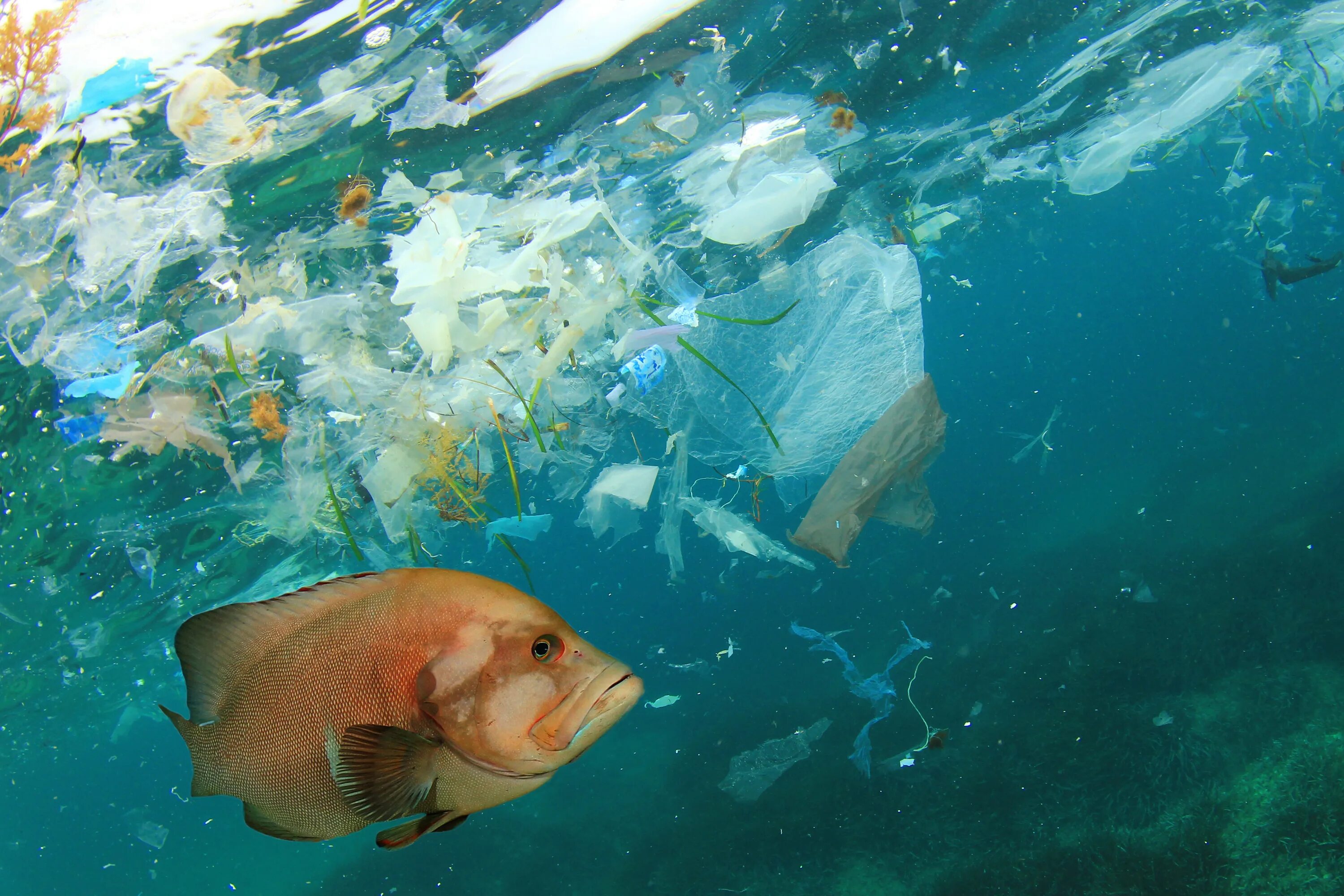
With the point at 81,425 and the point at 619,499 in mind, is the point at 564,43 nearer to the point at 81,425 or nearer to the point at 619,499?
the point at 619,499

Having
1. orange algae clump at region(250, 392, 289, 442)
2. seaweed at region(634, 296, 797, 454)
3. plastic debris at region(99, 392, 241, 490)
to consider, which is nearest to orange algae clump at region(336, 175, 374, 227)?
orange algae clump at region(250, 392, 289, 442)

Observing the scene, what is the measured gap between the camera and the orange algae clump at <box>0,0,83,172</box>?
14.1 feet

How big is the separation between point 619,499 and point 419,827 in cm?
563

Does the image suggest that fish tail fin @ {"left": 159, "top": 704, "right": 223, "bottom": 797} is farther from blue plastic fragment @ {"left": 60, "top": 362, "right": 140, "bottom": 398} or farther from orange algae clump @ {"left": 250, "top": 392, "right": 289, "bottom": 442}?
blue plastic fragment @ {"left": 60, "top": 362, "right": 140, "bottom": 398}

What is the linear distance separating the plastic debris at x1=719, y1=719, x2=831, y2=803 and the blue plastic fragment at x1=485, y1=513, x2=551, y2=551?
10392mm

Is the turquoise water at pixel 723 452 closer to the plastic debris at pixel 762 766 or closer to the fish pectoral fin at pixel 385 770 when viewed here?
the plastic debris at pixel 762 766

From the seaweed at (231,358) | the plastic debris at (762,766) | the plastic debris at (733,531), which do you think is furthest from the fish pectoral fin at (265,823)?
the plastic debris at (762,766)

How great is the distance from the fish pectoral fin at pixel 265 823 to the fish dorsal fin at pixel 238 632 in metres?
0.21

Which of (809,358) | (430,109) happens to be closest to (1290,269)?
(809,358)

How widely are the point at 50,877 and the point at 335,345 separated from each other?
96.8m

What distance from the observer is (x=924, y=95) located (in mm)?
10828

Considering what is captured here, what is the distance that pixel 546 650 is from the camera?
1.29 metres

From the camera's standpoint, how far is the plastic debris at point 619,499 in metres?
6.47

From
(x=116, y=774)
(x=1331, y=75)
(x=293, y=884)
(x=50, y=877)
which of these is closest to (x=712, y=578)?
(x=293, y=884)
